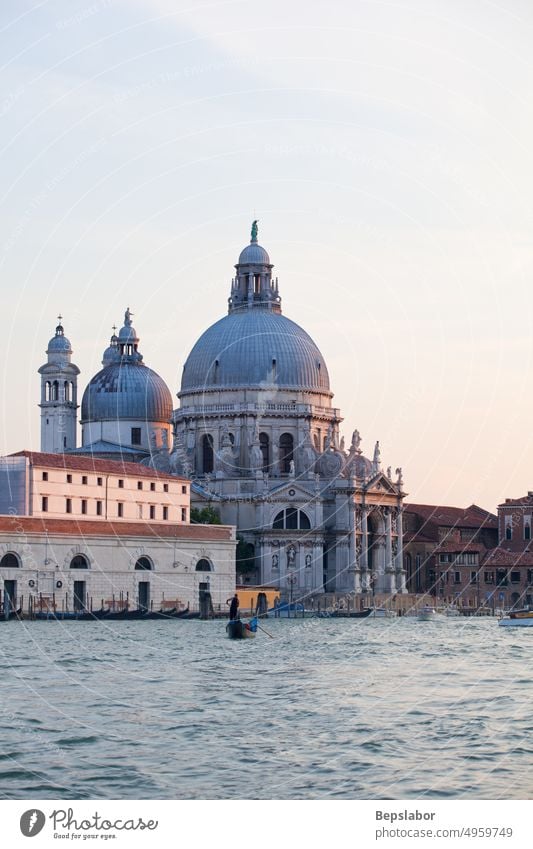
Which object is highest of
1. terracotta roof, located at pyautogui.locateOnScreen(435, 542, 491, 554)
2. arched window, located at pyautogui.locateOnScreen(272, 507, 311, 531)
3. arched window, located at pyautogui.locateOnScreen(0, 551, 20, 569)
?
arched window, located at pyautogui.locateOnScreen(272, 507, 311, 531)

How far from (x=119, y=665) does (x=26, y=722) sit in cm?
1139

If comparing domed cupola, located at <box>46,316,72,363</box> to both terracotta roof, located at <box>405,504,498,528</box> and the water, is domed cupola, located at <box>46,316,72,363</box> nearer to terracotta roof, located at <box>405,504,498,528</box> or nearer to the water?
terracotta roof, located at <box>405,504,498,528</box>

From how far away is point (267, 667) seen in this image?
1441 inches

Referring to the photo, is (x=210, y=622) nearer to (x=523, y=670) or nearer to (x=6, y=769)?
(x=523, y=670)

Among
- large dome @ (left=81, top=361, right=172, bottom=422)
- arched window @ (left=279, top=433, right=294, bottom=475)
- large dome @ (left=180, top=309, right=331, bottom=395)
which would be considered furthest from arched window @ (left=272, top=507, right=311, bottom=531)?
large dome @ (left=81, top=361, right=172, bottom=422)

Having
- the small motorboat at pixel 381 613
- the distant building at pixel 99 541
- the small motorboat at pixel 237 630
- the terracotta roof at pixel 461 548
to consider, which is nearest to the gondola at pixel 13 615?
the distant building at pixel 99 541

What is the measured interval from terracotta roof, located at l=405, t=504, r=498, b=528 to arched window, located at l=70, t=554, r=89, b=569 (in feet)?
131

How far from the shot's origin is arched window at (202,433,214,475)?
96125 mm

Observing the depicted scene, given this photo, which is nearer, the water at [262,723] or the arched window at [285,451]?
the water at [262,723]

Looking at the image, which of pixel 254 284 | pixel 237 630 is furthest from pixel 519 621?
pixel 254 284

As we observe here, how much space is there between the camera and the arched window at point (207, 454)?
96.1m

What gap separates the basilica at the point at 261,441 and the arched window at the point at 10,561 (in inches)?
1032

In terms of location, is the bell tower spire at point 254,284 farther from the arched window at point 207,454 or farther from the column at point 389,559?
the column at point 389,559

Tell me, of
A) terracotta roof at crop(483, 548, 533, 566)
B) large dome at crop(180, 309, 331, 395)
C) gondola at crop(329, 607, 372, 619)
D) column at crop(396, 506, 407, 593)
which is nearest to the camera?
gondola at crop(329, 607, 372, 619)
